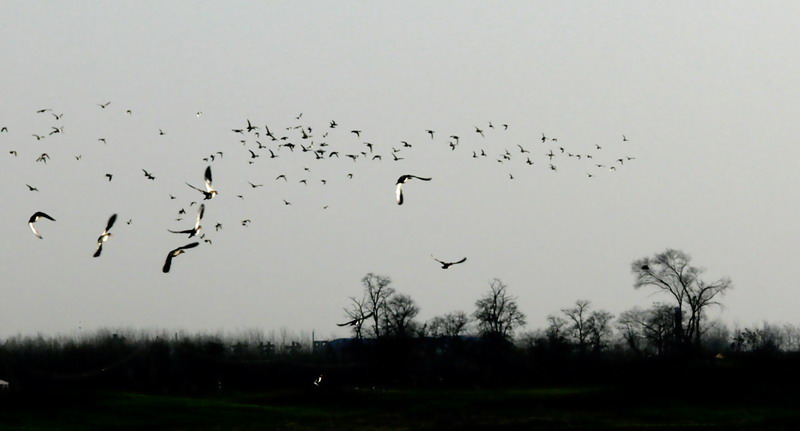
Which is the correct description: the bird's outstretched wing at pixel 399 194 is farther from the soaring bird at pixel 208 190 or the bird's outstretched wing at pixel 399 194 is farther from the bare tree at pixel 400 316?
the bare tree at pixel 400 316

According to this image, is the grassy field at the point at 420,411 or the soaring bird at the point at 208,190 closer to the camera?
the soaring bird at the point at 208,190

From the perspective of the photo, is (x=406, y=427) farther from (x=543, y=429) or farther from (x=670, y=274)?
(x=670, y=274)

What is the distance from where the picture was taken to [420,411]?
99938mm

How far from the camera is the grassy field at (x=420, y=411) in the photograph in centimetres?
8944

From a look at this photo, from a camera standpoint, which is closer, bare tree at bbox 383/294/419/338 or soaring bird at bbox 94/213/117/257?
soaring bird at bbox 94/213/117/257

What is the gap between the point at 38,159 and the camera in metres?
57.0

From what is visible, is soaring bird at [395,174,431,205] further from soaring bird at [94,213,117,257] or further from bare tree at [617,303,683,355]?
bare tree at [617,303,683,355]

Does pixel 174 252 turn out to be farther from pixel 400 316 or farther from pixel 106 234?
pixel 400 316

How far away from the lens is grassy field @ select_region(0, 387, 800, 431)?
293ft

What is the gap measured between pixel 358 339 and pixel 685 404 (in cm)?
5206

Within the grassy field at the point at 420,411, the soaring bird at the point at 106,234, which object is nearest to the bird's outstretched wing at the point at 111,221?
the soaring bird at the point at 106,234

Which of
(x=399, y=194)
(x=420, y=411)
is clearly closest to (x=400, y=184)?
(x=399, y=194)

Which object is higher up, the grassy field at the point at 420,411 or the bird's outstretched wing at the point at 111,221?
the bird's outstretched wing at the point at 111,221

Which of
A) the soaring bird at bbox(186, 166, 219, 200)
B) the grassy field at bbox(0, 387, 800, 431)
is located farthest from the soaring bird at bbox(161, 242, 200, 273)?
the grassy field at bbox(0, 387, 800, 431)
